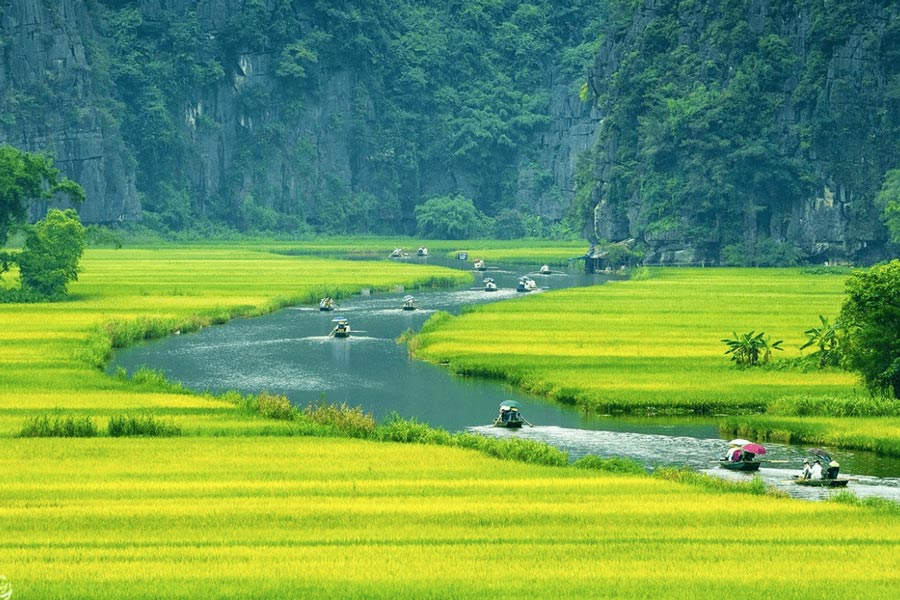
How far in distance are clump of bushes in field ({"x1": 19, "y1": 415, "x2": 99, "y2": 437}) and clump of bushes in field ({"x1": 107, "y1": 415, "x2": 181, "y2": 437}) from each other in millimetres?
419

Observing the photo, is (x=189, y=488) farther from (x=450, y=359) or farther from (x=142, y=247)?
(x=142, y=247)

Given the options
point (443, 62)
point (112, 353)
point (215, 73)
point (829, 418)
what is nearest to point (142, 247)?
point (215, 73)

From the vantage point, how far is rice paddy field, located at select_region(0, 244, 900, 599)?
2144 cm

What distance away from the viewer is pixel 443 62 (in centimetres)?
19400

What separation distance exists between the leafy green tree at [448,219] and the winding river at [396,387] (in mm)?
105154

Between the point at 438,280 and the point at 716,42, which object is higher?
the point at 716,42

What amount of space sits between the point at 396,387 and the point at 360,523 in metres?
20.2

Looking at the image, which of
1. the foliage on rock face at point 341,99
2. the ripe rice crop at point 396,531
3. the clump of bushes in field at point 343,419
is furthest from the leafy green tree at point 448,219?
the ripe rice crop at point 396,531

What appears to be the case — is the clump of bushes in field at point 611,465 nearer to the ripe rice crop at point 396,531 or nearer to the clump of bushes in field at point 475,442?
the clump of bushes in field at point 475,442

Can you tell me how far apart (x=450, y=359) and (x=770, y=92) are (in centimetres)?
7181

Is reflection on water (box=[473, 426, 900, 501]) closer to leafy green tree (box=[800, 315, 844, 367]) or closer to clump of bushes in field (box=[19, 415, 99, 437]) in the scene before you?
clump of bushes in field (box=[19, 415, 99, 437])

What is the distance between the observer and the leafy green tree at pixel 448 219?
179 meters

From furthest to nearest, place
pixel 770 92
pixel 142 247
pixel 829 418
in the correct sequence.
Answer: pixel 142 247 < pixel 770 92 < pixel 829 418

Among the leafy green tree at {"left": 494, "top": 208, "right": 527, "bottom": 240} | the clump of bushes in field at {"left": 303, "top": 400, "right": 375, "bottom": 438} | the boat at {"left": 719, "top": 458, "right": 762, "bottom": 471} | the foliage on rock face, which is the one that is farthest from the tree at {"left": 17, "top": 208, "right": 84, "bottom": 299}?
the leafy green tree at {"left": 494, "top": 208, "right": 527, "bottom": 240}
